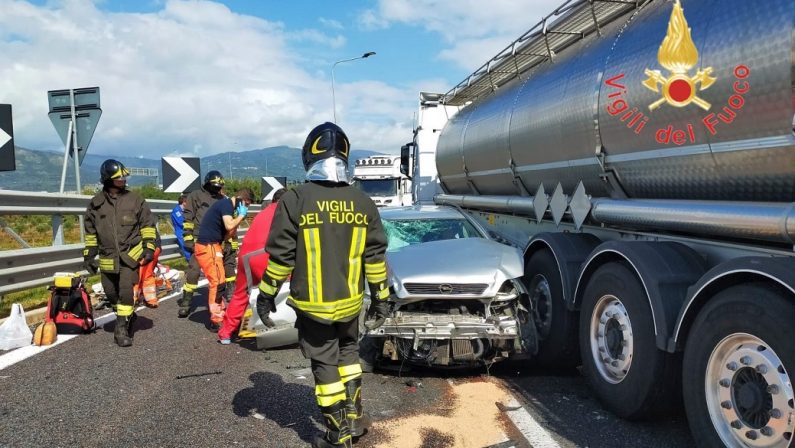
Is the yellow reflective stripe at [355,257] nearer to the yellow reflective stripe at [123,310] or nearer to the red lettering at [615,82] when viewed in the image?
the red lettering at [615,82]

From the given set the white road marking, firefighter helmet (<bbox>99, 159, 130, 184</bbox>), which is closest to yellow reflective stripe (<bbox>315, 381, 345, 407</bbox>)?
the white road marking

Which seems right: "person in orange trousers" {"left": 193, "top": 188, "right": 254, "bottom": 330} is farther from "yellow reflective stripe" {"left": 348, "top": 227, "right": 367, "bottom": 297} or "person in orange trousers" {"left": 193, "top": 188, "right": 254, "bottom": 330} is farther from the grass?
"yellow reflective stripe" {"left": 348, "top": 227, "right": 367, "bottom": 297}

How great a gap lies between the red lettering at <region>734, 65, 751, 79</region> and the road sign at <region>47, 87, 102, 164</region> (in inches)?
291

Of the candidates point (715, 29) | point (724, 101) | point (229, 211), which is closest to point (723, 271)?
point (724, 101)

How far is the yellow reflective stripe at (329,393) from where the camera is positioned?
3393 mm

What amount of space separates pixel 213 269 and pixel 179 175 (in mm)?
4167

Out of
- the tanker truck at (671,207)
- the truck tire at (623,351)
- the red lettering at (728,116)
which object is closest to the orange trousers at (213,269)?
the tanker truck at (671,207)

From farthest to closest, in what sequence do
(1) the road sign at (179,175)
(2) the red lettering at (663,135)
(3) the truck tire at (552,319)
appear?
(1) the road sign at (179,175) < (3) the truck tire at (552,319) < (2) the red lettering at (663,135)

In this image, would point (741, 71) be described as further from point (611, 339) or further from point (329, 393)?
point (329, 393)

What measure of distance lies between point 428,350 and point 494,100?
149 inches

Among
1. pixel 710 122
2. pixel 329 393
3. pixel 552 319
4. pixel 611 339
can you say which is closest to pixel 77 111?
pixel 329 393

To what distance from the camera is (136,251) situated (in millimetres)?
6383

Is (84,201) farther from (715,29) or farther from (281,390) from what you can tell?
(715,29)

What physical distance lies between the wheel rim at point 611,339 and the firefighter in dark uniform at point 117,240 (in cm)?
458
